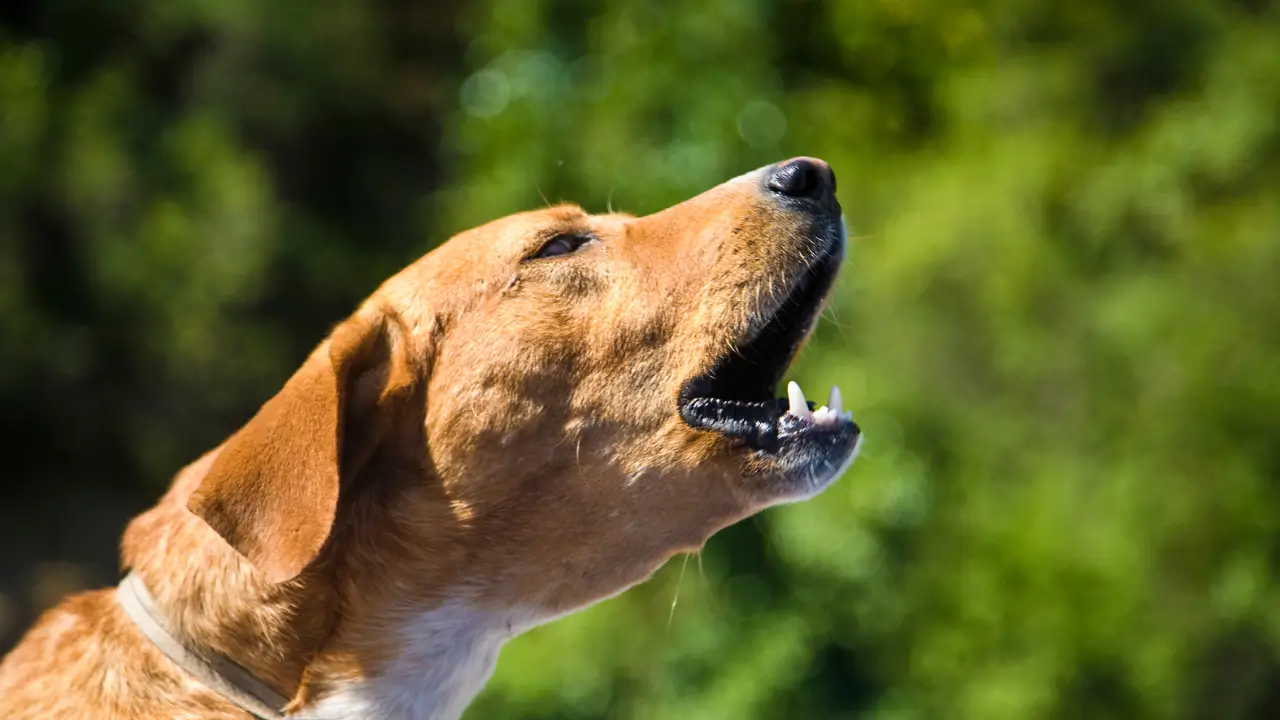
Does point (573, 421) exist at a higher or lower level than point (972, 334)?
higher

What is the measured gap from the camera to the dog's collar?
295 centimetres

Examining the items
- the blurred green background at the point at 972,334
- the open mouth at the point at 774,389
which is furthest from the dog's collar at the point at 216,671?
the blurred green background at the point at 972,334

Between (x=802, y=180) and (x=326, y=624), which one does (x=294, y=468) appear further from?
(x=802, y=180)

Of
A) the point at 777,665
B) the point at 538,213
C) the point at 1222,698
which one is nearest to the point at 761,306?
the point at 538,213

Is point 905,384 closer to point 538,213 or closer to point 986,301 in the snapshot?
point 986,301

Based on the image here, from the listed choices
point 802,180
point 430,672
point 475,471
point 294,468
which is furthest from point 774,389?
point 294,468

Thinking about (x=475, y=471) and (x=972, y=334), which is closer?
(x=475, y=471)

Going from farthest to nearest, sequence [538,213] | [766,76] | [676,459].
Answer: [766,76]
[538,213]
[676,459]

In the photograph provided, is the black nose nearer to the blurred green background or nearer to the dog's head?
the dog's head

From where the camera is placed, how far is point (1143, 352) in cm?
614

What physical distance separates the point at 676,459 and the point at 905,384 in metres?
3.20

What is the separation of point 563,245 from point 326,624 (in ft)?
3.64

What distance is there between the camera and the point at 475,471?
10.3ft

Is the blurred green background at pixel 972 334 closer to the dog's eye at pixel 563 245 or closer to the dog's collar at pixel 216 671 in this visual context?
the dog's eye at pixel 563 245
